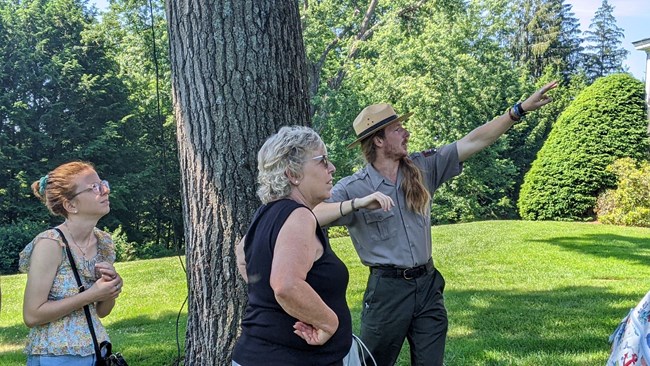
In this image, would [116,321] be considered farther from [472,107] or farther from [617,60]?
[617,60]

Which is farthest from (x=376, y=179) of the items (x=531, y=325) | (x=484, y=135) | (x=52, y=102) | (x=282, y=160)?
(x=52, y=102)

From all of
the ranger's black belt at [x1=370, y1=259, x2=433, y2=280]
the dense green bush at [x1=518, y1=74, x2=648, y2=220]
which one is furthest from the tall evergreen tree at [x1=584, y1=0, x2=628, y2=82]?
the ranger's black belt at [x1=370, y1=259, x2=433, y2=280]

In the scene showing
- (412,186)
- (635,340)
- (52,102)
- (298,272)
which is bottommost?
(635,340)

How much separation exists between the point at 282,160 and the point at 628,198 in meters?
17.3

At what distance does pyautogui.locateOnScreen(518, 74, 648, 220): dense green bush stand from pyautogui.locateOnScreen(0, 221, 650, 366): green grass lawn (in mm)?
4081

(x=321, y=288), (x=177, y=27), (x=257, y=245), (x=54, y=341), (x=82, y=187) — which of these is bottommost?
(x=54, y=341)

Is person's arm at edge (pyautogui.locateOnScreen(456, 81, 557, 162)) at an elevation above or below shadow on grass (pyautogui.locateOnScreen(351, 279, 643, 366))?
above

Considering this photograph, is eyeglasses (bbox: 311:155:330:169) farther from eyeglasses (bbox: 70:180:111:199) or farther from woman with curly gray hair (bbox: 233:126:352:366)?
eyeglasses (bbox: 70:180:111:199)

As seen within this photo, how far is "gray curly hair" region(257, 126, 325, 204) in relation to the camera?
7.22ft

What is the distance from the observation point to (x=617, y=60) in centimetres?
5416

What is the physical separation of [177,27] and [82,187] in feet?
3.31

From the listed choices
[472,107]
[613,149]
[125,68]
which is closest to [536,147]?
[472,107]

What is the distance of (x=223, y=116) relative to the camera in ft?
9.93

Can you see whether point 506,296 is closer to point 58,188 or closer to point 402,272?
point 402,272
